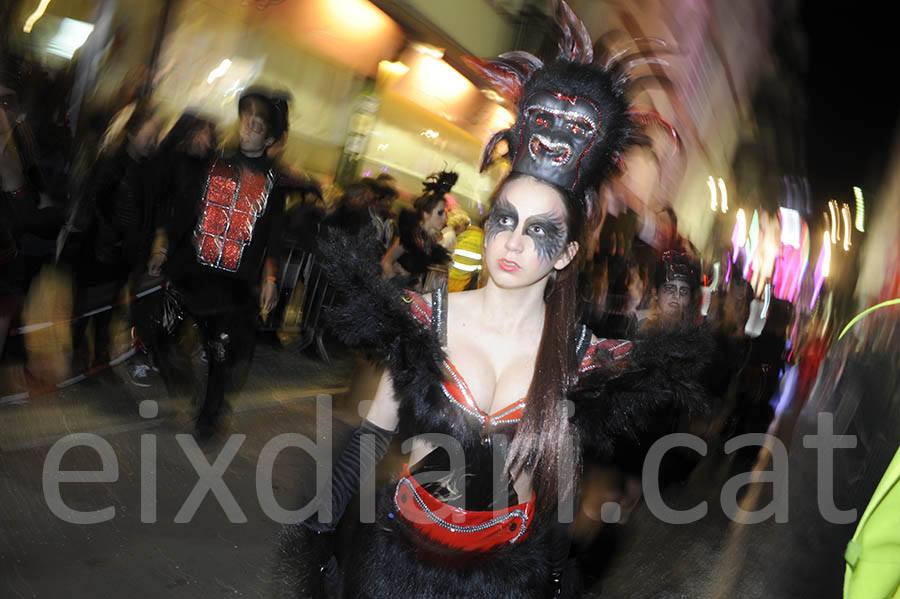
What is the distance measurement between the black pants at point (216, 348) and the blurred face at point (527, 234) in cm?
248

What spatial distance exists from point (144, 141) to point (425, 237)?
208 centimetres

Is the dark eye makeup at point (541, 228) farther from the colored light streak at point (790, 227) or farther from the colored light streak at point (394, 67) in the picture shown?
the colored light streak at point (790, 227)

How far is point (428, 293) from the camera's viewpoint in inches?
88.8

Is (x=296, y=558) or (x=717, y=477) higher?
(x=296, y=558)

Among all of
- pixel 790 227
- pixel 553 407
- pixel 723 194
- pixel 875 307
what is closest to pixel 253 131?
pixel 553 407

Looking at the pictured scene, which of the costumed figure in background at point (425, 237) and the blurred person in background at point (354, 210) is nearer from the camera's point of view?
the costumed figure in background at point (425, 237)

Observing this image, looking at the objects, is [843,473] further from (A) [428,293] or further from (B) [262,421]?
(B) [262,421]

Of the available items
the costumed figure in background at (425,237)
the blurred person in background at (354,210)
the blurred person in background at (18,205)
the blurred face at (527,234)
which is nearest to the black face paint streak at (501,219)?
the blurred face at (527,234)

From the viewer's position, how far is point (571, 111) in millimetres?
2164

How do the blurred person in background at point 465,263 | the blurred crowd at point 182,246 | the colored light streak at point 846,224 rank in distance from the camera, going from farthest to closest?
the colored light streak at point 846,224
the blurred person in background at point 465,263
the blurred crowd at point 182,246

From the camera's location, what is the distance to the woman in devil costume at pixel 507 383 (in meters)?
2.06

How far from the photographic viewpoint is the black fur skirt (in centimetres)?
204

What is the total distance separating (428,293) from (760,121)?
9.42m

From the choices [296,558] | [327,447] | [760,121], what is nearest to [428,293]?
[296,558]
